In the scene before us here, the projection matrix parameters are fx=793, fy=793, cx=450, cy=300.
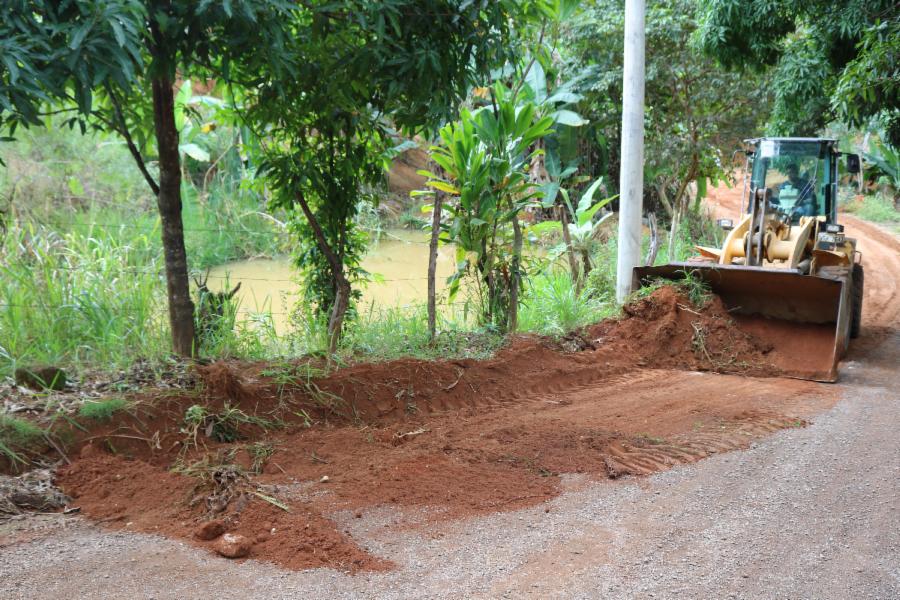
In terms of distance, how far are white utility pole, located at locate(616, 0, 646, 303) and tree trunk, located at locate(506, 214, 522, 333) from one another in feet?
5.82

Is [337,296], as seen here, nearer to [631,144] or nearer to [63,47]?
[63,47]

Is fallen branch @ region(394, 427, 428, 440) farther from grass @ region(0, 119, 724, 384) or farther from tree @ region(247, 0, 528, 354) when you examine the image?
tree @ region(247, 0, 528, 354)

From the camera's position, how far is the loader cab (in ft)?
35.9

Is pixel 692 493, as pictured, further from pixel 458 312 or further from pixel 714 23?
pixel 714 23

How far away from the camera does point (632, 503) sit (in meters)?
5.07

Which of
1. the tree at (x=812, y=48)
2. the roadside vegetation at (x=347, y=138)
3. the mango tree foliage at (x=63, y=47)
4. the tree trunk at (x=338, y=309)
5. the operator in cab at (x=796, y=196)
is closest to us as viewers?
the mango tree foliage at (x=63, y=47)

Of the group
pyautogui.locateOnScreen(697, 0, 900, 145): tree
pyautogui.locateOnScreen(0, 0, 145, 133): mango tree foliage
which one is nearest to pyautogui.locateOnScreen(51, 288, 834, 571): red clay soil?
pyautogui.locateOnScreen(0, 0, 145, 133): mango tree foliage

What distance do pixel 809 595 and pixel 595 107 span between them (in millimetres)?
12331

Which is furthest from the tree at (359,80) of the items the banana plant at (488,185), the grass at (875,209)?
the grass at (875,209)

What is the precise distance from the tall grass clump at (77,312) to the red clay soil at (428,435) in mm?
1082

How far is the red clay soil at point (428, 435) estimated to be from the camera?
4676 mm

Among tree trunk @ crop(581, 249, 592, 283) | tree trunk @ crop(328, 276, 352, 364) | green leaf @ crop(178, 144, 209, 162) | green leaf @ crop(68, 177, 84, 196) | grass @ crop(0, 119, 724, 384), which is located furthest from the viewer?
green leaf @ crop(178, 144, 209, 162)

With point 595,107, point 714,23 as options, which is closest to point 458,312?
point 714,23

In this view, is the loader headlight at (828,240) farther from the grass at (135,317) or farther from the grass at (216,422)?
the grass at (216,422)
